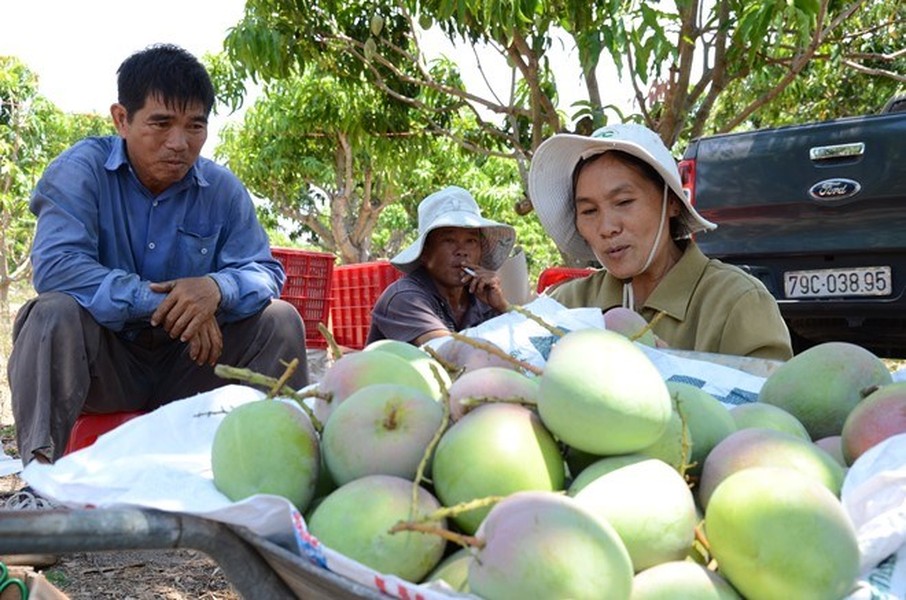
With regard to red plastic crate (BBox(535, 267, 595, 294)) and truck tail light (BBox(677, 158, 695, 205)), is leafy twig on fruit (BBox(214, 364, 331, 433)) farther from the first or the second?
truck tail light (BBox(677, 158, 695, 205))

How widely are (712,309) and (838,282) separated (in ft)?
8.11

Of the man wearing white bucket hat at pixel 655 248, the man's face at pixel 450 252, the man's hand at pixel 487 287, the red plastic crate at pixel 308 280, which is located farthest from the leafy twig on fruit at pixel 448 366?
the red plastic crate at pixel 308 280

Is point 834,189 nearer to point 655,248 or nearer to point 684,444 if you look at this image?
point 655,248

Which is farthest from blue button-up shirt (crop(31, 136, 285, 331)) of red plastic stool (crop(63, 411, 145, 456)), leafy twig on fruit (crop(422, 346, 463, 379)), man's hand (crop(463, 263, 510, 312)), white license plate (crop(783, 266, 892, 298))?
white license plate (crop(783, 266, 892, 298))

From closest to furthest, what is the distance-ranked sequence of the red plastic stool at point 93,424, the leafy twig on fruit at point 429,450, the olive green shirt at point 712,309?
the leafy twig on fruit at point 429,450 < the olive green shirt at point 712,309 < the red plastic stool at point 93,424

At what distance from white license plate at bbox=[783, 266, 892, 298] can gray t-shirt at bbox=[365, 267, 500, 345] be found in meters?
1.87

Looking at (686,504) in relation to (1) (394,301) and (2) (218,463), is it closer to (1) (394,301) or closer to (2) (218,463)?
(2) (218,463)

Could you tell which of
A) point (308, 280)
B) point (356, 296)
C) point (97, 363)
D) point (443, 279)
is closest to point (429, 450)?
point (97, 363)

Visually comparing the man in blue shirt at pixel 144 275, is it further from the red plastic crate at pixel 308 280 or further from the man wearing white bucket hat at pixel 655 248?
the red plastic crate at pixel 308 280

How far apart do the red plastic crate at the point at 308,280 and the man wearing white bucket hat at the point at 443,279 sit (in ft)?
7.66

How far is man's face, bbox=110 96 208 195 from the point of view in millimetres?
3029

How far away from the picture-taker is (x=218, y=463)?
1.19 metres

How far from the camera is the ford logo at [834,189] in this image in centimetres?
448

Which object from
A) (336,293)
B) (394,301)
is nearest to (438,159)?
(336,293)
